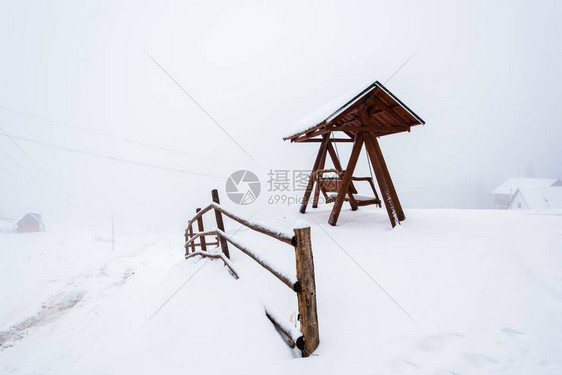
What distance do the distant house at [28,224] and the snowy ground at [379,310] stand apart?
45194mm

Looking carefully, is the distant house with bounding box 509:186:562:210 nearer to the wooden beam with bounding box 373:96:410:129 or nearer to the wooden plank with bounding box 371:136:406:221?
the wooden beam with bounding box 373:96:410:129

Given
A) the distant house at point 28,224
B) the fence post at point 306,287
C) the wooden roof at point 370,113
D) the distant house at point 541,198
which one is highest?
the wooden roof at point 370,113

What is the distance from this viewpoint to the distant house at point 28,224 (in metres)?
37.2

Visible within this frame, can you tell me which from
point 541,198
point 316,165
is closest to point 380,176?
point 316,165

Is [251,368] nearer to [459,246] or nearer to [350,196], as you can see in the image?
[459,246]

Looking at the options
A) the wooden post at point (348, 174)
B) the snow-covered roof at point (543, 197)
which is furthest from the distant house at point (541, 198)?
the wooden post at point (348, 174)

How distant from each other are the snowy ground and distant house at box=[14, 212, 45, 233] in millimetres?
45194

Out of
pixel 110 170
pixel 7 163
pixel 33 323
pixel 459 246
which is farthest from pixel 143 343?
pixel 7 163

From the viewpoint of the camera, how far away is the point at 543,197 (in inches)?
1318

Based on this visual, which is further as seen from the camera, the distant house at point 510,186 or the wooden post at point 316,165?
the distant house at point 510,186

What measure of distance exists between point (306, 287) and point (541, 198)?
4754cm

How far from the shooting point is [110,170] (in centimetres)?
11756

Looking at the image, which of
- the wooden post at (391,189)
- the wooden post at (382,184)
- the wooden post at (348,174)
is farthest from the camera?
the wooden post at (348,174)

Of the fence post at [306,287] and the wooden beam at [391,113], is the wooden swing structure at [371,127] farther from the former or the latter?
the fence post at [306,287]
